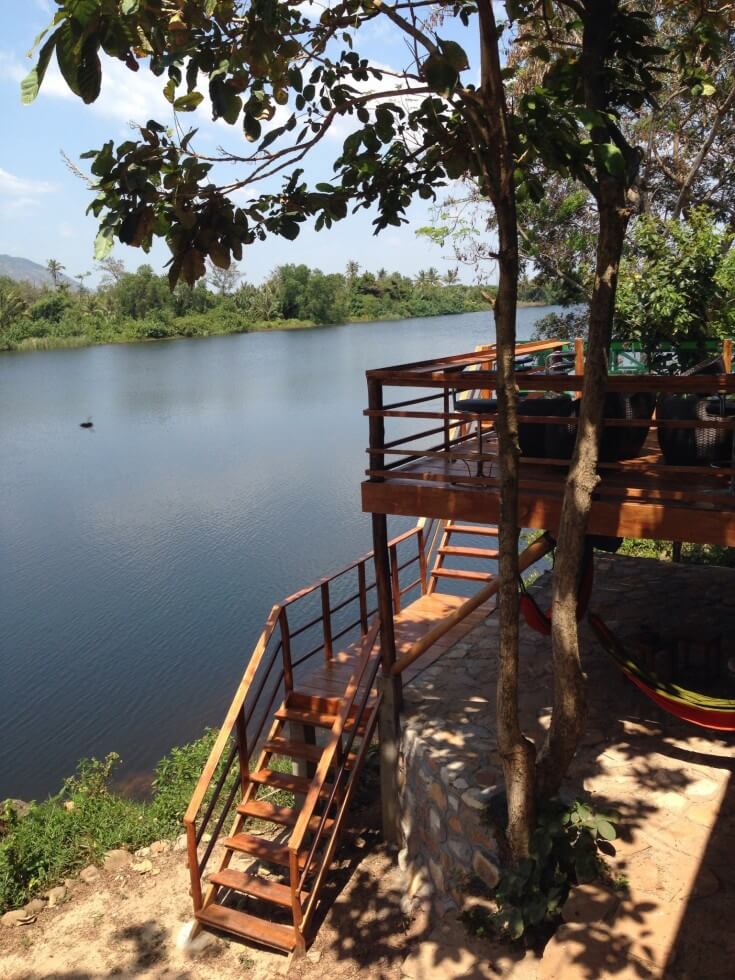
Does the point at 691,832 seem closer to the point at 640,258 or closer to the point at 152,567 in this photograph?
the point at 640,258

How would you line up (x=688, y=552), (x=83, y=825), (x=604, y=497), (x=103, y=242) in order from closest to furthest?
(x=103, y=242), (x=604, y=497), (x=83, y=825), (x=688, y=552)

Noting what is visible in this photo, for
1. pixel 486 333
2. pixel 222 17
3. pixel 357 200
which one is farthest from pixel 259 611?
pixel 486 333

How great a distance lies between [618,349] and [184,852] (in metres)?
6.67

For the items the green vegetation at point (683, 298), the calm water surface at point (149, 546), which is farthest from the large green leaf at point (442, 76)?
the calm water surface at point (149, 546)

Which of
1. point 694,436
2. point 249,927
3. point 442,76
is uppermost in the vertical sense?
point 442,76

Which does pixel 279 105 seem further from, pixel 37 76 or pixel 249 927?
pixel 249 927

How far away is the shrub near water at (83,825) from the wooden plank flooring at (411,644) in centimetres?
170

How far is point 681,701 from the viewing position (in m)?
4.28

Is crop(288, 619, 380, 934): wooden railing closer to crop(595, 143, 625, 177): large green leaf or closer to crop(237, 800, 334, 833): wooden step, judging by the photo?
crop(237, 800, 334, 833): wooden step

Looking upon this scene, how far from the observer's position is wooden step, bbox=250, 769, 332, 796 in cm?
561

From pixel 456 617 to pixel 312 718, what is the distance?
1265 mm

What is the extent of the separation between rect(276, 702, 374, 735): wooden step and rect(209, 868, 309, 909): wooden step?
1006 mm

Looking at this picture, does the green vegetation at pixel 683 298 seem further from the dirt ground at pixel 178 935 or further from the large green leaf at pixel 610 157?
the large green leaf at pixel 610 157

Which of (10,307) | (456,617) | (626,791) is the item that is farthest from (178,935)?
(10,307)
